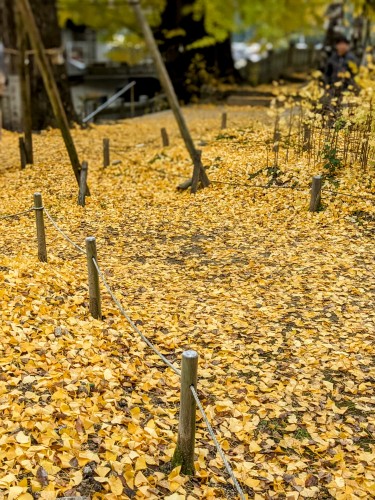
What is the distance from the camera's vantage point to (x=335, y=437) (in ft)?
14.8

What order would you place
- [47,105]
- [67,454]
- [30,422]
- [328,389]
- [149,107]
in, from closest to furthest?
[67,454]
[30,422]
[328,389]
[47,105]
[149,107]

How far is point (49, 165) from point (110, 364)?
9.62 metres

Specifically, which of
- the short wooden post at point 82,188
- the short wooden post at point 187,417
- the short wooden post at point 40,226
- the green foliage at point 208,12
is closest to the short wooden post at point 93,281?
the short wooden post at point 40,226

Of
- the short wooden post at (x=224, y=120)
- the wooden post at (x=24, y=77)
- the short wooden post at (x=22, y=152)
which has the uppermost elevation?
the wooden post at (x=24, y=77)

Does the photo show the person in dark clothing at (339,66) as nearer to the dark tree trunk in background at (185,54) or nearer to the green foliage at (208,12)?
the green foliage at (208,12)

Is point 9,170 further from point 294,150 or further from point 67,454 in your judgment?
point 67,454

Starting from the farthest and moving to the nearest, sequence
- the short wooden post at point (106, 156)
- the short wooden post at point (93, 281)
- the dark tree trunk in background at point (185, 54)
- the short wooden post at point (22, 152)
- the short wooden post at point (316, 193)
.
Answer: the dark tree trunk in background at point (185, 54), the short wooden post at point (106, 156), the short wooden post at point (22, 152), the short wooden post at point (316, 193), the short wooden post at point (93, 281)

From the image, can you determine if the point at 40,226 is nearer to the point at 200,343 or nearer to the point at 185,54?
the point at 200,343

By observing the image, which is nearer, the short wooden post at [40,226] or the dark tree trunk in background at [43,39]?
the short wooden post at [40,226]

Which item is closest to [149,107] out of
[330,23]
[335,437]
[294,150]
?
[330,23]

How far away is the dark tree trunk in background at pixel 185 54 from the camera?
23.2 metres

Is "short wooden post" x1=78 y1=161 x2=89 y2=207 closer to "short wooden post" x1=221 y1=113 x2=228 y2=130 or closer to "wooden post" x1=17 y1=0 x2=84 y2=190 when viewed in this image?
"wooden post" x1=17 y1=0 x2=84 y2=190

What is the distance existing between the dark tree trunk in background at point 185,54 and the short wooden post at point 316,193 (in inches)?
632

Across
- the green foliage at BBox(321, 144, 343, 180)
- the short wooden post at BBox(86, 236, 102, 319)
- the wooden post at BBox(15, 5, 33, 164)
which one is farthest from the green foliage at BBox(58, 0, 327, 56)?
the short wooden post at BBox(86, 236, 102, 319)
